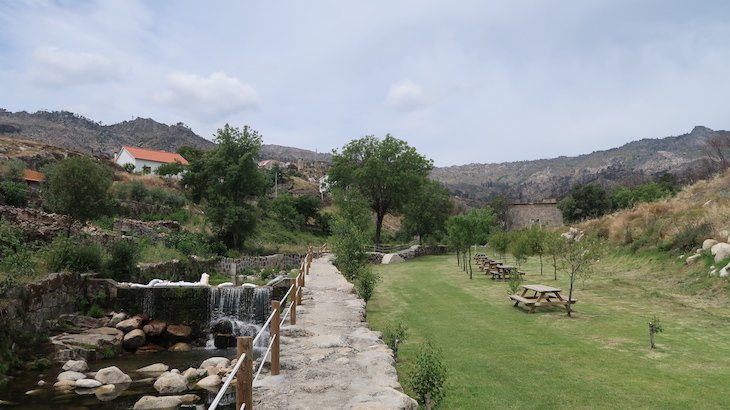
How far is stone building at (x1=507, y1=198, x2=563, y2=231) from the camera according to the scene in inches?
2702

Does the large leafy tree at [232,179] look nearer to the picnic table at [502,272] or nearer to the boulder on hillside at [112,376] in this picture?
the picnic table at [502,272]

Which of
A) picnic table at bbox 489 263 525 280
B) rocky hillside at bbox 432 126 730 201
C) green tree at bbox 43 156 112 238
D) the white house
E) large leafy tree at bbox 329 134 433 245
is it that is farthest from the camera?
rocky hillside at bbox 432 126 730 201

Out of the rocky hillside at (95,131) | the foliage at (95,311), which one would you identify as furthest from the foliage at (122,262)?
the rocky hillside at (95,131)

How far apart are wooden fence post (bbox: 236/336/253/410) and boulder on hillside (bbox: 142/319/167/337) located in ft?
45.0

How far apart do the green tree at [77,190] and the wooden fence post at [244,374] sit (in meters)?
21.0

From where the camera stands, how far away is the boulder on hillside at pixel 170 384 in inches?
445

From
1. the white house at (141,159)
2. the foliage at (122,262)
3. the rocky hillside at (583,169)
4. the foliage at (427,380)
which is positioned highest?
the rocky hillside at (583,169)

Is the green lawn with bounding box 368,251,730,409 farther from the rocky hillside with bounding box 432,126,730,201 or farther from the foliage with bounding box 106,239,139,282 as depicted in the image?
the rocky hillside with bounding box 432,126,730,201

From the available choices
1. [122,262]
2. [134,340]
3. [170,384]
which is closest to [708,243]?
[170,384]

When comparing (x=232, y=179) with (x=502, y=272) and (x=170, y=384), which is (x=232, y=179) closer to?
(x=502, y=272)

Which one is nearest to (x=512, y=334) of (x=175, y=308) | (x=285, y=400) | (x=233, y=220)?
(x=285, y=400)

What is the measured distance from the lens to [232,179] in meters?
35.9

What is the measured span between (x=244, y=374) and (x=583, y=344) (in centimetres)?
917

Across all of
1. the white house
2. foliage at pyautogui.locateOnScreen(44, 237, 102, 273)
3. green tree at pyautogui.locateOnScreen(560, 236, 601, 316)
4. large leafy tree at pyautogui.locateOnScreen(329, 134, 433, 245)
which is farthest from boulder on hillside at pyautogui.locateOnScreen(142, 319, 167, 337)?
the white house
